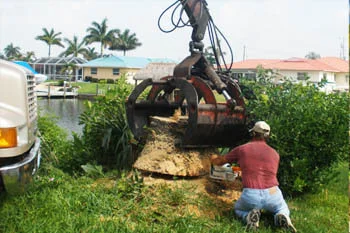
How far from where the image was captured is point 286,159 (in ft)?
23.2

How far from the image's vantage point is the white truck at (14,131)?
491 cm

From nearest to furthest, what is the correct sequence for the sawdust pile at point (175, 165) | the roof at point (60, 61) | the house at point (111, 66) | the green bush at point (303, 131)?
the sawdust pile at point (175, 165)
the green bush at point (303, 131)
the house at point (111, 66)
the roof at point (60, 61)

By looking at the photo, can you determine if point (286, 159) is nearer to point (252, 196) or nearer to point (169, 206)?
point (252, 196)

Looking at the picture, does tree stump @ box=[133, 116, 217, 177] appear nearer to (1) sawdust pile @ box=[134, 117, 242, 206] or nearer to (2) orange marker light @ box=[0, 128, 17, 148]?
(1) sawdust pile @ box=[134, 117, 242, 206]

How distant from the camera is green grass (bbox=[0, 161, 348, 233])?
5184 mm

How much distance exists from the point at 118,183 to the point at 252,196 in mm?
1767

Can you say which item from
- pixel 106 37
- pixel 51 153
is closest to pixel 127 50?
pixel 106 37

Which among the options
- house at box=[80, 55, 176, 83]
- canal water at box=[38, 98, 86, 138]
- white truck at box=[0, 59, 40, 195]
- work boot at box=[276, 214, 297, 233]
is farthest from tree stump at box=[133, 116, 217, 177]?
house at box=[80, 55, 176, 83]

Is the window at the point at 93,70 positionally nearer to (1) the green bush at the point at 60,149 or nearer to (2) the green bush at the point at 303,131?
(1) the green bush at the point at 60,149

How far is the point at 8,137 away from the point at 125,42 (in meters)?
79.0

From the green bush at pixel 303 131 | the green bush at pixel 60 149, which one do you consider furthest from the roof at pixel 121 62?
the green bush at pixel 303 131

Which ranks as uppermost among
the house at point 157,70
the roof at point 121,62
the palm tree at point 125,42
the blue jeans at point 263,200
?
the palm tree at point 125,42

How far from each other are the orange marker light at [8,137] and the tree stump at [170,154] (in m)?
2.20

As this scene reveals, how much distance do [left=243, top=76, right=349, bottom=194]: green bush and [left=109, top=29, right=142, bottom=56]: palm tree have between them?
75284 millimetres
